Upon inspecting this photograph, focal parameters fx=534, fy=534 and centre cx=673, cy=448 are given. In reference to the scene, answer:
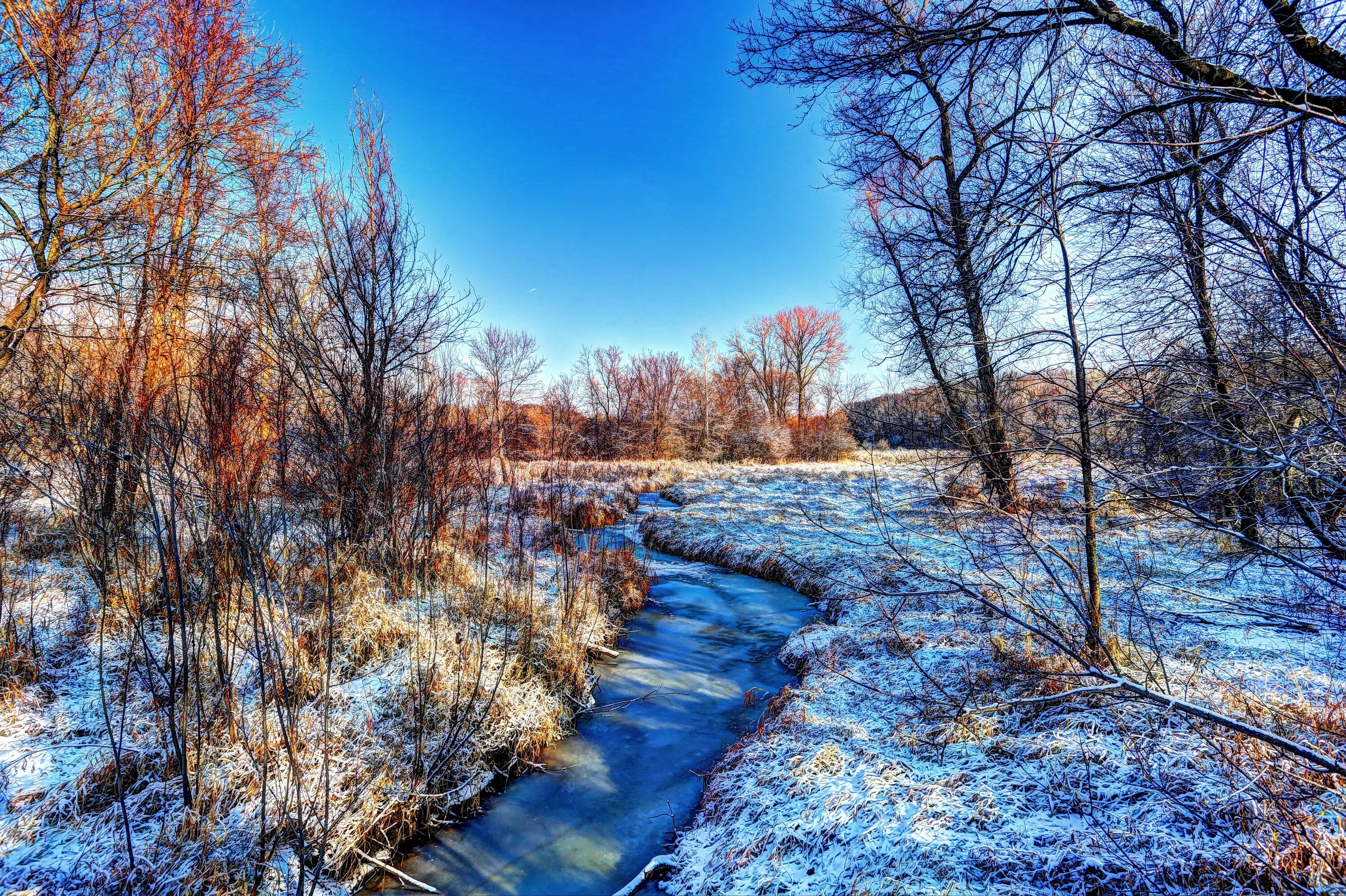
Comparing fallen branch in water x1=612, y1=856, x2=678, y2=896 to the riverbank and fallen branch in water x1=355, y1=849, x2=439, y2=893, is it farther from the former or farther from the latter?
the riverbank

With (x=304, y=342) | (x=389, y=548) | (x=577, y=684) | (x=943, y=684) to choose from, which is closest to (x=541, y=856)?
(x=577, y=684)

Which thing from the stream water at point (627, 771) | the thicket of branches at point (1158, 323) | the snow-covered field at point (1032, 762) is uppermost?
the thicket of branches at point (1158, 323)

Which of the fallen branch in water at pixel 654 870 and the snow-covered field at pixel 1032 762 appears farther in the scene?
the fallen branch in water at pixel 654 870

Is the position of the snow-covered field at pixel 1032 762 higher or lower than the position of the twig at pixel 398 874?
higher

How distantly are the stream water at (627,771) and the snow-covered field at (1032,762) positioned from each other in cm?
39

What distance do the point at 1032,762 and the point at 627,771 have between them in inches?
108

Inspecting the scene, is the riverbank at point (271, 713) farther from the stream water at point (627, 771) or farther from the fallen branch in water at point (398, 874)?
the stream water at point (627, 771)

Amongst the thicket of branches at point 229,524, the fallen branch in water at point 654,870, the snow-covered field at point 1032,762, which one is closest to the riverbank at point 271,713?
the thicket of branches at point 229,524

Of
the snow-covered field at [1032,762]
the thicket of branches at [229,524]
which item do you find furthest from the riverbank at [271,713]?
the snow-covered field at [1032,762]

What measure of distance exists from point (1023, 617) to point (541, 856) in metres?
4.55

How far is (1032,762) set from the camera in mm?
3086

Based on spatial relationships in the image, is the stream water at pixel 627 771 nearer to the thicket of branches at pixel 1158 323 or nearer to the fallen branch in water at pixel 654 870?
the fallen branch in water at pixel 654 870

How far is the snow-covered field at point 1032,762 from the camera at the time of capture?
2311mm

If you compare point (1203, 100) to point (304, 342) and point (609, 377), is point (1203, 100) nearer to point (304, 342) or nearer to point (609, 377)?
point (304, 342)
